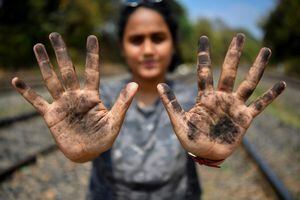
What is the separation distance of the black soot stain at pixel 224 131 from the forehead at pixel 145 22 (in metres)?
0.82

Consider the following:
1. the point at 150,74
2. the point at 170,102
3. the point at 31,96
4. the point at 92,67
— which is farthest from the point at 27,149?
the point at 170,102

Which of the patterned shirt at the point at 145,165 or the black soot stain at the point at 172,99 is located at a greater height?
the black soot stain at the point at 172,99

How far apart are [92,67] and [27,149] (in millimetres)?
4422

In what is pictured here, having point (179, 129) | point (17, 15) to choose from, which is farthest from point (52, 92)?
point (17, 15)

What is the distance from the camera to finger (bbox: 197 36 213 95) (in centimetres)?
171

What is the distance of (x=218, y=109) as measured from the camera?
5.72 ft

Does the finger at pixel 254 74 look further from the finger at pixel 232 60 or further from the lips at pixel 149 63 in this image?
the lips at pixel 149 63

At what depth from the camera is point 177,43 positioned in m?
2.71

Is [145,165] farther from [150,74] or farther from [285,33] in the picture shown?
[285,33]

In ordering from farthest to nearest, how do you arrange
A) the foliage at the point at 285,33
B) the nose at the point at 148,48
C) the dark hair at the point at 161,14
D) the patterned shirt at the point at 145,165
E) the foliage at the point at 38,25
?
the foliage at the point at 285,33
the foliage at the point at 38,25
the dark hair at the point at 161,14
the nose at the point at 148,48
the patterned shirt at the point at 145,165

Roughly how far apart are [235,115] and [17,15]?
23.3m

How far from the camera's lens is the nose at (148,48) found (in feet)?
7.35

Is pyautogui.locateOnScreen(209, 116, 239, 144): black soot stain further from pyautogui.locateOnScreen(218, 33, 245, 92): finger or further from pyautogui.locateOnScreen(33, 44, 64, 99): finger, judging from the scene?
pyautogui.locateOnScreen(33, 44, 64, 99): finger

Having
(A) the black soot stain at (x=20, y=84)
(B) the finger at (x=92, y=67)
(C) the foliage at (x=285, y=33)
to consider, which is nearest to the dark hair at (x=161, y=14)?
(B) the finger at (x=92, y=67)
